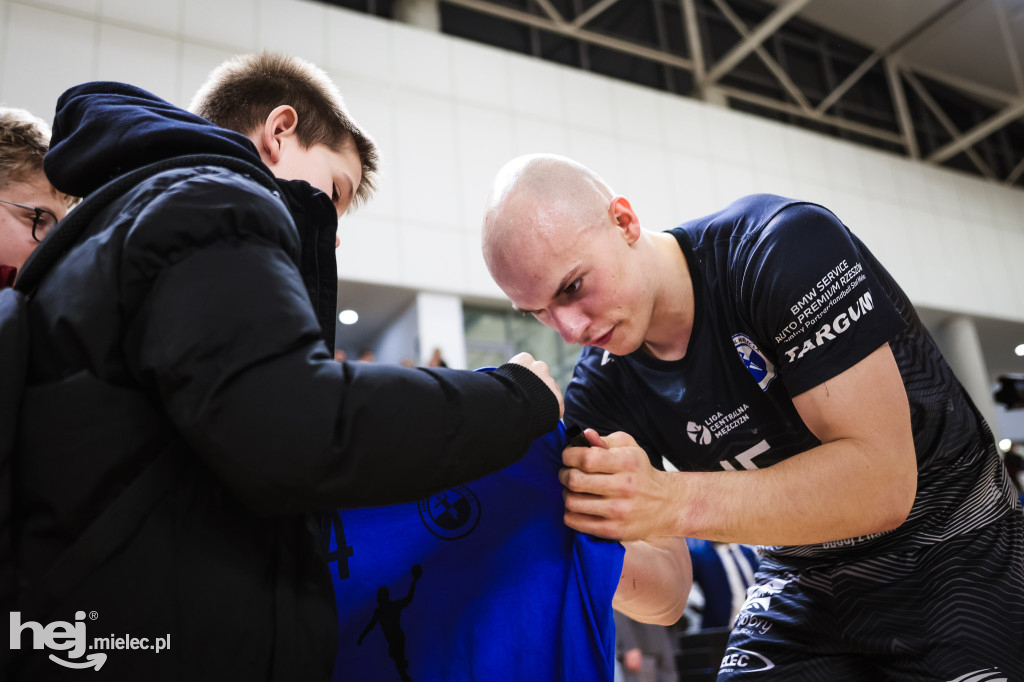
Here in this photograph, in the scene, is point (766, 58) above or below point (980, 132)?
above

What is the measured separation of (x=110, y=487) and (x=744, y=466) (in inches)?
57.4

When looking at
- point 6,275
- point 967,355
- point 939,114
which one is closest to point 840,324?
point 6,275

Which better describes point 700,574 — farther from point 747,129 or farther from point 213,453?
point 747,129

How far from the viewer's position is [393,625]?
A: 1461 mm

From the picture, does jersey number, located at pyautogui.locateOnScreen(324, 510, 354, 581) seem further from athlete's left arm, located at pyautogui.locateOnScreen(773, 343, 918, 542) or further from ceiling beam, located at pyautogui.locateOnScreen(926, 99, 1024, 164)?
ceiling beam, located at pyautogui.locateOnScreen(926, 99, 1024, 164)

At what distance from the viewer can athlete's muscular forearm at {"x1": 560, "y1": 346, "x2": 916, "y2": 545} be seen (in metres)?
1.47

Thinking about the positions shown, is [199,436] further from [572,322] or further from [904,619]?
[904,619]

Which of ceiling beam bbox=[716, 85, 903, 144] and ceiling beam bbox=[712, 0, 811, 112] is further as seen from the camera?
ceiling beam bbox=[716, 85, 903, 144]

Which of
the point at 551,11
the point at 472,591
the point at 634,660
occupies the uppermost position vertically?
the point at 551,11

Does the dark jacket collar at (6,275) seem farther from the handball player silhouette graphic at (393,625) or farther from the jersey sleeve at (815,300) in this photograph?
the jersey sleeve at (815,300)

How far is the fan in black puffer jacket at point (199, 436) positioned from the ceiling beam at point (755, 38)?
10.3 m

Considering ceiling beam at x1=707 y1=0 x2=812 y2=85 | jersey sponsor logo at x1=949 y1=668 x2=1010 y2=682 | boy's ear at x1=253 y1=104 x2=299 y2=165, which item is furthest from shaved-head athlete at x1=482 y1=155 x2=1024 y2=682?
ceiling beam at x1=707 y1=0 x2=812 y2=85

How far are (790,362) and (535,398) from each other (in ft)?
2.51

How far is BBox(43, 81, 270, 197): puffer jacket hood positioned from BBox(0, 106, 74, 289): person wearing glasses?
3.25ft
